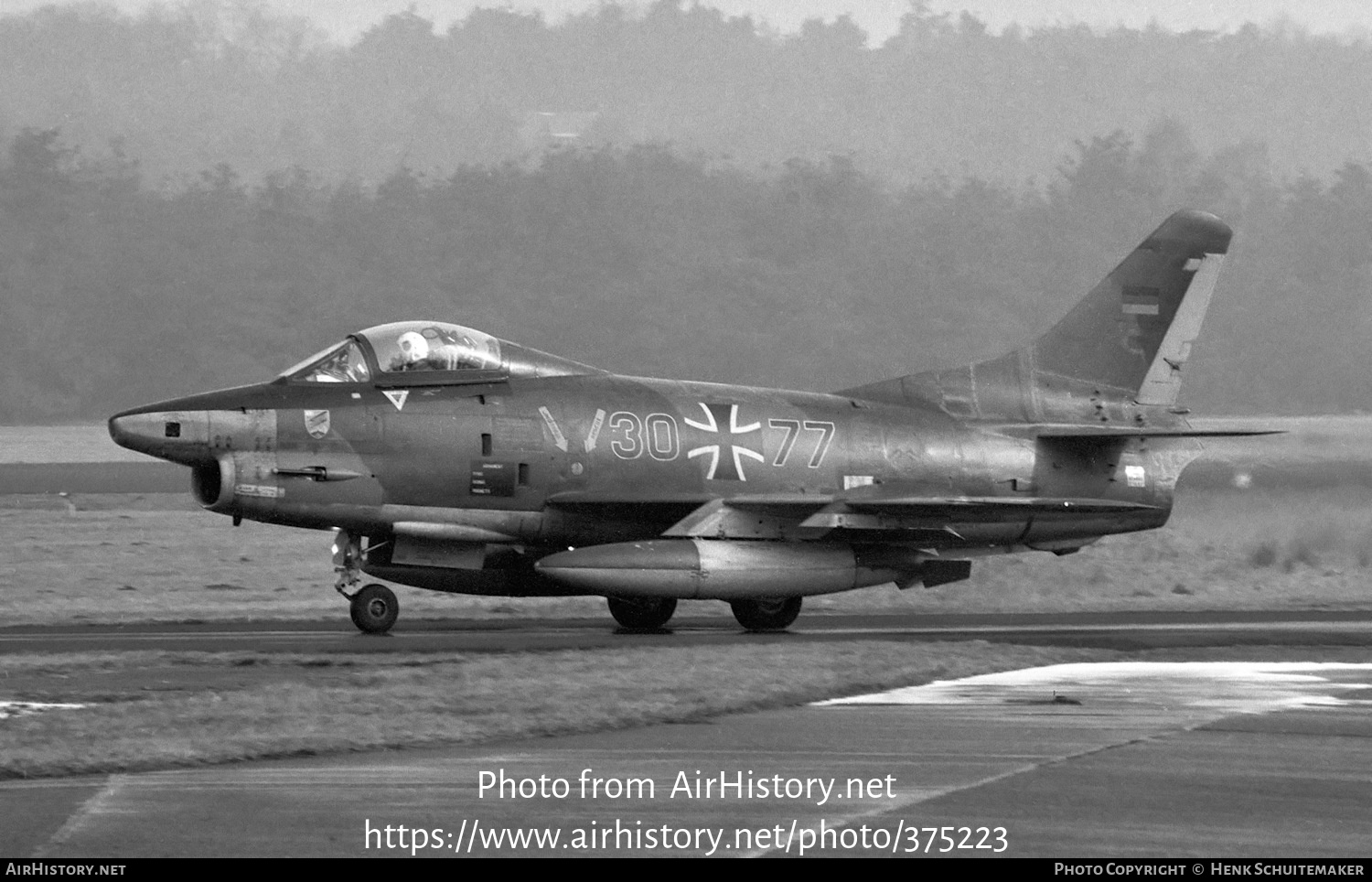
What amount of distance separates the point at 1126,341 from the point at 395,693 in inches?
478

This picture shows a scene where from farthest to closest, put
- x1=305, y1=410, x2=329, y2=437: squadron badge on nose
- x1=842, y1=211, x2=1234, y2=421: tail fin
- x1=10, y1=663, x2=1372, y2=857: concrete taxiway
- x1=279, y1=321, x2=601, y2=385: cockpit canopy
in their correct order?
1. x1=842, y1=211, x2=1234, y2=421: tail fin
2. x1=279, y1=321, x2=601, y2=385: cockpit canopy
3. x1=305, y1=410, x2=329, y2=437: squadron badge on nose
4. x1=10, y1=663, x2=1372, y2=857: concrete taxiway

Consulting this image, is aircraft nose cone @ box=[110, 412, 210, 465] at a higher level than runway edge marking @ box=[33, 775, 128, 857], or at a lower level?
higher

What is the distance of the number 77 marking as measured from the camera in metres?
19.9

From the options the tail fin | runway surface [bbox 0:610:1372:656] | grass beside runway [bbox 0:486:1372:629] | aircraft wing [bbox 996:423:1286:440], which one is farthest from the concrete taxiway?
the tail fin

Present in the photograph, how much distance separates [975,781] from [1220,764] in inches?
55.1

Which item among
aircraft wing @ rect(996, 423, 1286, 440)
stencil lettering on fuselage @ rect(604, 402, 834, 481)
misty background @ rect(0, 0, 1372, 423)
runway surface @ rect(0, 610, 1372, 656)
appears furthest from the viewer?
misty background @ rect(0, 0, 1372, 423)

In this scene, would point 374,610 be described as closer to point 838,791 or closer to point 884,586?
point 884,586

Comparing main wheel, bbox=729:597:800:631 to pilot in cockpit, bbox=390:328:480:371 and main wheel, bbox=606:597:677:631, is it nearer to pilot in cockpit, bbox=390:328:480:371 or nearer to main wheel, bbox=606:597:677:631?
main wheel, bbox=606:597:677:631

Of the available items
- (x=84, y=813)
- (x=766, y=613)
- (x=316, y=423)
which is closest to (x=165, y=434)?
(x=316, y=423)

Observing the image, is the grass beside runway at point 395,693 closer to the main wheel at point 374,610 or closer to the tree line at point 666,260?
the main wheel at point 374,610

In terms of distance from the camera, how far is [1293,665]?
1488 centimetres

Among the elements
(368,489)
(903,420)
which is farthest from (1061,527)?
(368,489)

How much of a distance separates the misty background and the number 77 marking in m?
20.8

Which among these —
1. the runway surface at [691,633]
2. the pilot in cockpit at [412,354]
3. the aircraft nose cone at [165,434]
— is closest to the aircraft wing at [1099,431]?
the runway surface at [691,633]
